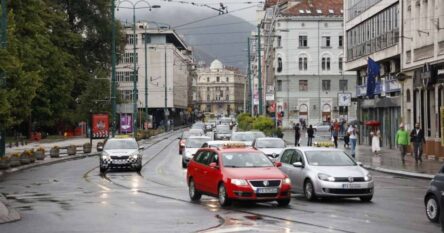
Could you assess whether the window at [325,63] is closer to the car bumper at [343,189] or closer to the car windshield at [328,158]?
the car windshield at [328,158]

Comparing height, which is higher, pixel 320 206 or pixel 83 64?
pixel 83 64

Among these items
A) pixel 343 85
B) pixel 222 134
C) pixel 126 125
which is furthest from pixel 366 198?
pixel 343 85

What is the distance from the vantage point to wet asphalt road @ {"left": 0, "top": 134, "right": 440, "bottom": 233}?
46.9 ft

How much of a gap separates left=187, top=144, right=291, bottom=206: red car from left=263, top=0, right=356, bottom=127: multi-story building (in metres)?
84.7

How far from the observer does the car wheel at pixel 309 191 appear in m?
19.2

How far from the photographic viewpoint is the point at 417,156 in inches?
1382

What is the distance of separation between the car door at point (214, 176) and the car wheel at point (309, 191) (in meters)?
2.55

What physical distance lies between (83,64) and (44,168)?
47.2 m

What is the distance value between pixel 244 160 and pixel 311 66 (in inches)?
3444

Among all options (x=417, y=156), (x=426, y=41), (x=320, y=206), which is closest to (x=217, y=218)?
(x=320, y=206)

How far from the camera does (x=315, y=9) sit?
106m

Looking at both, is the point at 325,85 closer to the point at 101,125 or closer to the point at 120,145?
the point at 101,125

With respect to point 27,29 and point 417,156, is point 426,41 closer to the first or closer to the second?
point 417,156

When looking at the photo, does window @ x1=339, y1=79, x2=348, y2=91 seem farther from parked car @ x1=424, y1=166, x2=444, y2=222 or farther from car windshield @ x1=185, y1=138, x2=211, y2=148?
parked car @ x1=424, y1=166, x2=444, y2=222
